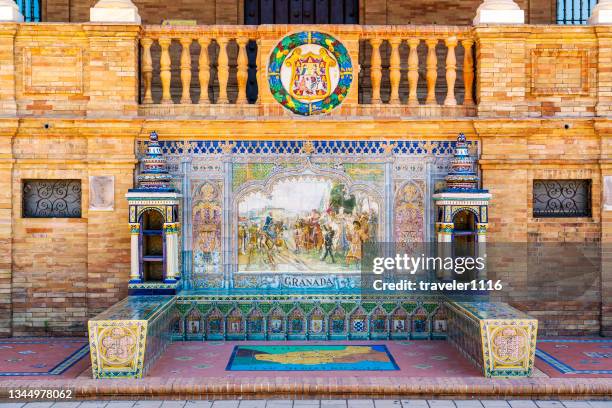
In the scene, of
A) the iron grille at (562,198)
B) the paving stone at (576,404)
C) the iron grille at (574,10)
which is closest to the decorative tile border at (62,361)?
the paving stone at (576,404)

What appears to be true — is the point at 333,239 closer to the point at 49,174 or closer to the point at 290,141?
the point at 290,141

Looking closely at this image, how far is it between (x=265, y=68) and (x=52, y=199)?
386 centimetres

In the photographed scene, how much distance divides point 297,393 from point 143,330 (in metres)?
1.97

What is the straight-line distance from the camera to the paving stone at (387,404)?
752 centimetres

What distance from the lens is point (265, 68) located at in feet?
33.6

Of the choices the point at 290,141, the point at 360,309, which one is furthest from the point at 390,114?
the point at 360,309

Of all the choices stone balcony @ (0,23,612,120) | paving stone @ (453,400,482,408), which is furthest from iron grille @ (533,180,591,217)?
paving stone @ (453,400,482,408)

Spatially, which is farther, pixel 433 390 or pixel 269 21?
pixel 269 21

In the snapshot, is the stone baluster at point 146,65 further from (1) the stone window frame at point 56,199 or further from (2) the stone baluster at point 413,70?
(2) the stone baluster at point 413,70

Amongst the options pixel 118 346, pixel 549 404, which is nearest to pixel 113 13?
pixel 118 346

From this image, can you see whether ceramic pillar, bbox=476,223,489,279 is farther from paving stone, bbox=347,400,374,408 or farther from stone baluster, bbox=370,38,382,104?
paving stone, bbox=347,400,374,408

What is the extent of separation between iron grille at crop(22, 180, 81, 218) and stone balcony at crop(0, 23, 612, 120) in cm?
106

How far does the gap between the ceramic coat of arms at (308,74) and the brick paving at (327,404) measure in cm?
449

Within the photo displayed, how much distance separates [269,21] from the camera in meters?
13.8
